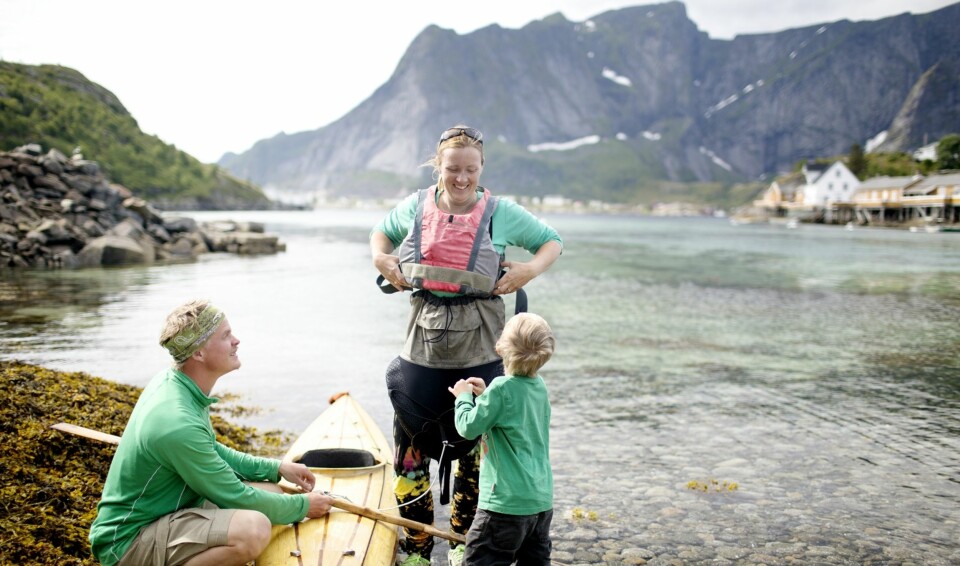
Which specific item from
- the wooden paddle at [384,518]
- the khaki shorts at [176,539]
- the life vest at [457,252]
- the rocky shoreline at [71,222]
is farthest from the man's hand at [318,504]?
the rocky shoreline at [71,222]

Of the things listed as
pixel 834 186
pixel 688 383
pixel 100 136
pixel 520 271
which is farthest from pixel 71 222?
pixel 834 186

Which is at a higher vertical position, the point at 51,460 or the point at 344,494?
the point at 51,460

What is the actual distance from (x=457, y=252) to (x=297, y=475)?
1.88 metres

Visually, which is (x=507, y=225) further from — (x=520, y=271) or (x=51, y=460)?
(x=51, y=460)

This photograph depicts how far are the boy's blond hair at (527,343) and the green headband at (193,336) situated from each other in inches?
68.6

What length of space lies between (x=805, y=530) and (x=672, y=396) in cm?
506

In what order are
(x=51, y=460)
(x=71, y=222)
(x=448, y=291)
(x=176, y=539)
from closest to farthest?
(x=176, y=539)
(x=448, y=291)
(x=51, y=460)
(x=71, y=222)

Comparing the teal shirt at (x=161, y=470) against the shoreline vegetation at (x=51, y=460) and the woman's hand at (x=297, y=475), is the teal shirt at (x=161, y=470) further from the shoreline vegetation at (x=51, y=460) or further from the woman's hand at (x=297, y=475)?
the shoreline vegetation at (x=51, y=460)

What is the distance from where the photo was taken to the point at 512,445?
13.5 ft

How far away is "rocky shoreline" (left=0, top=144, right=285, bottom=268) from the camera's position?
29.9 metres

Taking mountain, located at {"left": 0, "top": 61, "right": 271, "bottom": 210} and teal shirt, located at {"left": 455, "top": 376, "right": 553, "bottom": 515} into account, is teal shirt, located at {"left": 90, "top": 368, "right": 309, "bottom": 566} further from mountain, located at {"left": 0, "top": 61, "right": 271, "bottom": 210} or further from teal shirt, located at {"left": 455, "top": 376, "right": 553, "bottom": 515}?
mountain, located at {"left": 0, "top": 61, "right": 271, "bottom": 210}

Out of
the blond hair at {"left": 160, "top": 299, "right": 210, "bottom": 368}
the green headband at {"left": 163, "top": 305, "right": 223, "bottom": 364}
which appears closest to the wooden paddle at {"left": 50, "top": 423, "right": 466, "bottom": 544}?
the green headband at {"left": 163, "top": 305, "right": 223, "bottom": 364}

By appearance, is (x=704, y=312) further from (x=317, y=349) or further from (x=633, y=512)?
(x=633, y=512)

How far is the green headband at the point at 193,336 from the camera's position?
390 cm
